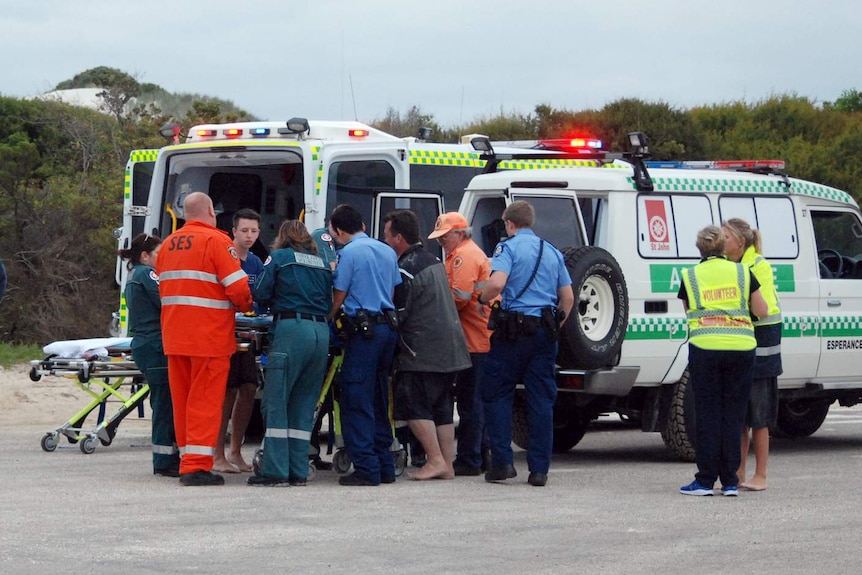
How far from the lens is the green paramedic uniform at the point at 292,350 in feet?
32.6

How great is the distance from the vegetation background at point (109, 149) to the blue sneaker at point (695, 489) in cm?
1249

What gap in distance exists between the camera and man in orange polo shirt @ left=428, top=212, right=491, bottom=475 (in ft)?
35.7

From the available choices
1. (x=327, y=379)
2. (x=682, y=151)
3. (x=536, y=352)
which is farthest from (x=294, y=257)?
(x=682, y=151)

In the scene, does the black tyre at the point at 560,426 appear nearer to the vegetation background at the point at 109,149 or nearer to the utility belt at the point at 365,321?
the utility belt at the point at 365,321

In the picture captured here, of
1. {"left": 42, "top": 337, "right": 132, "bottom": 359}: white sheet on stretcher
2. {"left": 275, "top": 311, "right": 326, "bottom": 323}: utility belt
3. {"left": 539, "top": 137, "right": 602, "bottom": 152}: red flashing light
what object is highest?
{"left": 539, "top": 137, "right": 602, "bottom": 152}: red flashing light

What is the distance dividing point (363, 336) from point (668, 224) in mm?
2809

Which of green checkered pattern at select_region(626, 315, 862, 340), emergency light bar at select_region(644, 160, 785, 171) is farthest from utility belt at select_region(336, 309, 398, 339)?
emergency light bar at select_region(644, 160, 785, 171)

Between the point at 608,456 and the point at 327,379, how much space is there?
328cm

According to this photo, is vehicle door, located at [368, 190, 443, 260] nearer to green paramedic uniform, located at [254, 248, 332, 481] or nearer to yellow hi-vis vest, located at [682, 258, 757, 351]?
green paramedic uniform, located at [254, 248, 332, 481]

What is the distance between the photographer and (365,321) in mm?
10109

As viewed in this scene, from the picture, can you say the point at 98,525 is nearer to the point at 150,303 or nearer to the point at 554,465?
the point at 150,303

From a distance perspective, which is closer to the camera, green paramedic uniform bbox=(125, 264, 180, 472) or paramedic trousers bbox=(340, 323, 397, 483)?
paramedic trousers bbox=(340, 323, 397, 483)

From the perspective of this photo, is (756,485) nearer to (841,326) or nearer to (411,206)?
(841,326)

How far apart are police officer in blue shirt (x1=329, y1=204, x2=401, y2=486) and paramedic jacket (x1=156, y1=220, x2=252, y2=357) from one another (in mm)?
Result: 687
